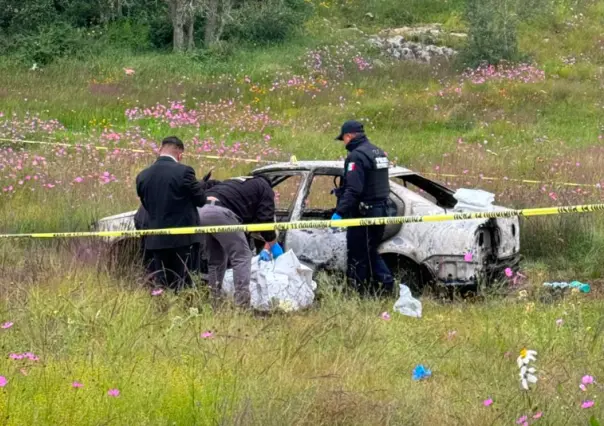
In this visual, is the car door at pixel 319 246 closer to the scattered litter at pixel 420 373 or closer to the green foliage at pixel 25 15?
the scattered litter at pixel 420 373

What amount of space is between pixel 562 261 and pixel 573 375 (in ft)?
15.2

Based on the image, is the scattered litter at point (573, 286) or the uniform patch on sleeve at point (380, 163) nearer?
the scattered litter at point (573, 286)

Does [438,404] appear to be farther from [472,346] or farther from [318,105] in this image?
[318,105]

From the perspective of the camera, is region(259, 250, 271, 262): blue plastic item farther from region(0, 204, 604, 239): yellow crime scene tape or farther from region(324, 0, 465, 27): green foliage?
region(324, 0, 465, 27): green foliage

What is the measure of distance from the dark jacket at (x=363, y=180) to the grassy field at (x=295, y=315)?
2.98 ft

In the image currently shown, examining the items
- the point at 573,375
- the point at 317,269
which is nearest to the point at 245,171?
the point at 317,269

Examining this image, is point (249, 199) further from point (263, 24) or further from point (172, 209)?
point (263, 24)

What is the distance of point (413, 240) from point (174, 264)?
2201 mm

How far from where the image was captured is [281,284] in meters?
7.62

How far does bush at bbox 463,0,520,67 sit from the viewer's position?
26.0m

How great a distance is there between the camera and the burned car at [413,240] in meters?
8.09

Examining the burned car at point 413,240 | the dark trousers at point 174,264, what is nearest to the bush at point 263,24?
the burned car at point 413,240

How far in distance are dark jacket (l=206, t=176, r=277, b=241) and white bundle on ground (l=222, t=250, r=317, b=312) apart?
0.31m

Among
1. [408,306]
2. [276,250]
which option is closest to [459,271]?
[408,306]
